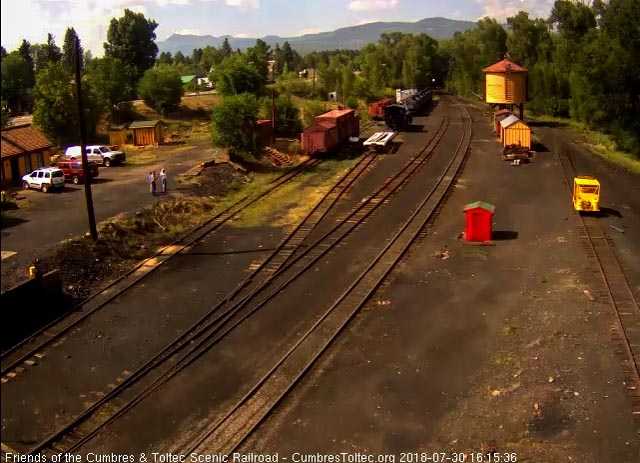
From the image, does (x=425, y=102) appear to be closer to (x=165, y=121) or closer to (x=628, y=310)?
(x=165, y=121)

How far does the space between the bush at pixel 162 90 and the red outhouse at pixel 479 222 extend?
47970mm

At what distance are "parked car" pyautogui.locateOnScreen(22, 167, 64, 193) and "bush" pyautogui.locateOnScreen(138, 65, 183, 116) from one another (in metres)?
33.1

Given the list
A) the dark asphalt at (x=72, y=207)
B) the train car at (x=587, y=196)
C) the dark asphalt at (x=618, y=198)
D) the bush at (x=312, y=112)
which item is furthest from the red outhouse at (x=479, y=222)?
the bush at (x=312, y=112)

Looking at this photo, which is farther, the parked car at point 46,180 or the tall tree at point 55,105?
the tall tree at point 55,105

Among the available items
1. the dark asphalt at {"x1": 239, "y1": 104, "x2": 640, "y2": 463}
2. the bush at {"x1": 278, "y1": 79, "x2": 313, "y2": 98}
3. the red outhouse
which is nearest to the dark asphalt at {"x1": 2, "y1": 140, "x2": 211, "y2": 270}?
the dark asphalt at {"x1": 239, "y1": 104, "x2": 640, "y2": 463}

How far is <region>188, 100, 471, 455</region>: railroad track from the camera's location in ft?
37.4

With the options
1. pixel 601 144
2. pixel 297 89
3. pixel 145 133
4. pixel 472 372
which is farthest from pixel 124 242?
pixel 297 89

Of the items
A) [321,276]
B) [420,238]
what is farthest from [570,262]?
[321,276]

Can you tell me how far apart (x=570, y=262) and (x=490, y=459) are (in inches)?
461

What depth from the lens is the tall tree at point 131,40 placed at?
3002 inches

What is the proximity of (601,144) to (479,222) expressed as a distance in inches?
1164

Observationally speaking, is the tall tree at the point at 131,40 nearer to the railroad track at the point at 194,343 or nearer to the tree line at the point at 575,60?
the tree line at the point at 575,60

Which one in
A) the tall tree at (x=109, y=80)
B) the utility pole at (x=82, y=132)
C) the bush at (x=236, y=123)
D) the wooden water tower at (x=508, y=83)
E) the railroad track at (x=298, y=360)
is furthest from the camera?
the tall tree at (x=109, y=80)

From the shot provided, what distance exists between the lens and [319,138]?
134 feet
